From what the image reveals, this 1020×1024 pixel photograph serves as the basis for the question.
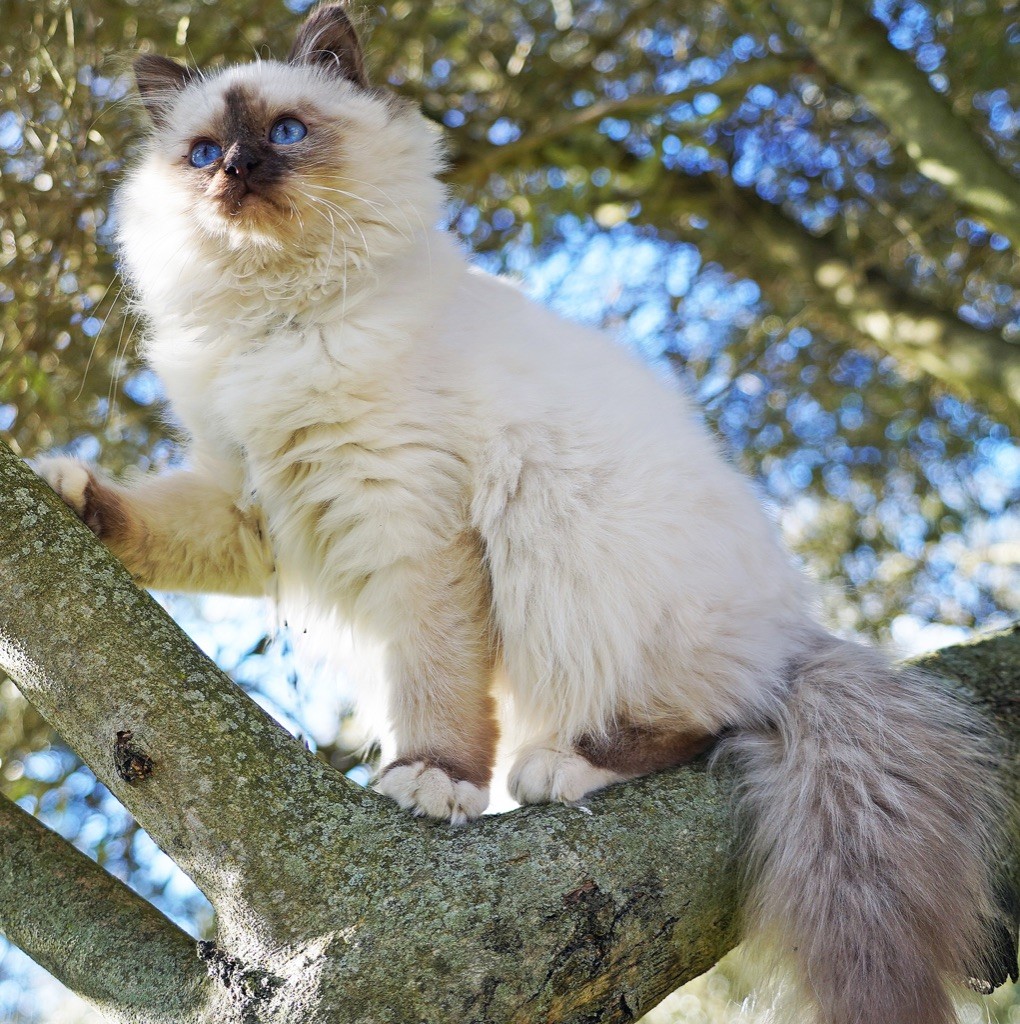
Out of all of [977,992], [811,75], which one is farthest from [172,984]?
[811,75]

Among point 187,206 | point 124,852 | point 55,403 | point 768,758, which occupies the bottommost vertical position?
point 124,852

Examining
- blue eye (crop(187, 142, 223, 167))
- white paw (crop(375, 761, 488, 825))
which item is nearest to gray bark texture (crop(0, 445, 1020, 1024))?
white paw (crop(375, 761, 488, 825))

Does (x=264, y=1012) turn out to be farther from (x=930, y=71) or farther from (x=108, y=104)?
(x=930, y=71)

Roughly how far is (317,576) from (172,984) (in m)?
1.00

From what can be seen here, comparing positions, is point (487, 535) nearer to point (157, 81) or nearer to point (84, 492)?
point (84, 492)

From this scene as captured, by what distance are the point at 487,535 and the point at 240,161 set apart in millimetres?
990

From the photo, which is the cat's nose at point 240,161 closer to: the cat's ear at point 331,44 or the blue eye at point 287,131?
the blue eye at point 287,131

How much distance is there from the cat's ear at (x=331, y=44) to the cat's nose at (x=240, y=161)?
1.56 feet

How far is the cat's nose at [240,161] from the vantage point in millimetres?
2295

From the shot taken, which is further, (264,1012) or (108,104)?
(108,104)

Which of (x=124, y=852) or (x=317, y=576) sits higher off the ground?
(x=317, y=576)

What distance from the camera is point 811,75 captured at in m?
3.65

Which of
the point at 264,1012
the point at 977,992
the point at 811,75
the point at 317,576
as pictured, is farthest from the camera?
the point at 811,75

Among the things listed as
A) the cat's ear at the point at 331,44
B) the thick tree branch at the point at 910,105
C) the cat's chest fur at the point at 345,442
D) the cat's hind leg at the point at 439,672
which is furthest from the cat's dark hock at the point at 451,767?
the thick tree branch at the point at 910,105
